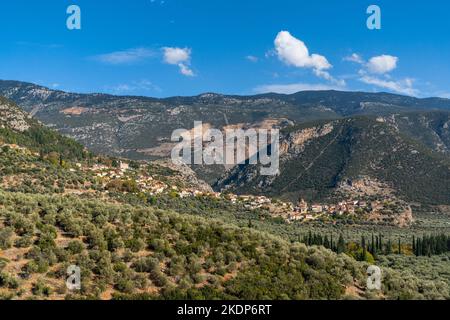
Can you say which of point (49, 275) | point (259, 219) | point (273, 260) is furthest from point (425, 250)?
point (49, 275)

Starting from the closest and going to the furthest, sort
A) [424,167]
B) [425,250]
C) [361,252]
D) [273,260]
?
[273,260] < [361,252] < [425,250] < [424,167]

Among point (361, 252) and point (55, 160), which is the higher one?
point (55, 160)

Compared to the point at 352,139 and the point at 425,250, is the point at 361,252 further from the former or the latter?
the point at 352,139
